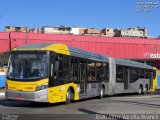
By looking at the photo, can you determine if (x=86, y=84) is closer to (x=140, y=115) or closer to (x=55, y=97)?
(x=55, y=97)

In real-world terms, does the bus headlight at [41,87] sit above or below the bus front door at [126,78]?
above

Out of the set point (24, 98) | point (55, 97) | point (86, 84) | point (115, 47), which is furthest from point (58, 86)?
point (115, 47)

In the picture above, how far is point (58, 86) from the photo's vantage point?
1958 centimetres

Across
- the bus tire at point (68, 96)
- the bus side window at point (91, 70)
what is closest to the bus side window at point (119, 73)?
the bus side window at point (91, 70)

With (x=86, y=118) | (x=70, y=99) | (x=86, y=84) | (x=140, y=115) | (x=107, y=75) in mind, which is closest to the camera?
(x=86, y=118)

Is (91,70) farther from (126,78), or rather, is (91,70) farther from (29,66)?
(126,78)

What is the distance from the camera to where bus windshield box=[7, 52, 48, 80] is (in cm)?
1867

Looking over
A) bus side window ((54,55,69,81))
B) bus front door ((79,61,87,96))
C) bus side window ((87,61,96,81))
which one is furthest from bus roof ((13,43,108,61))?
bus side window ((87,61,96,81))

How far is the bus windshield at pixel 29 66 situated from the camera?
1867 centimetres

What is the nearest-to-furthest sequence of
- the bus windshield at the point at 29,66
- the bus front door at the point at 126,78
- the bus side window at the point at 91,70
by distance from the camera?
1. the bus windshield at the point at 29,66
2. the bus side window at the point at 91,70
3. the bus front door at the point at 126,78

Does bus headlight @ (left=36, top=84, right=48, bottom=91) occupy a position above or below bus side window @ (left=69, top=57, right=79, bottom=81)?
below

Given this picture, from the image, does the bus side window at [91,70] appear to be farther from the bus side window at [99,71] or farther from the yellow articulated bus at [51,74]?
the bus side window at [99,71]

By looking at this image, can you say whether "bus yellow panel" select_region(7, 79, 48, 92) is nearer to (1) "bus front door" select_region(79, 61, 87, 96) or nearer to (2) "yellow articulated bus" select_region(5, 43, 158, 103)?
(2) "yellow articulated bus" select_region(5, 43, 158, 103)

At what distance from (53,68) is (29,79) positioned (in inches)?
51.1
